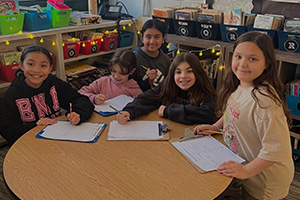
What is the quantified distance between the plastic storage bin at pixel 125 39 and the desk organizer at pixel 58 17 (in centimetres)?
68

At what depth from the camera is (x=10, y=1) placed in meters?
2.53

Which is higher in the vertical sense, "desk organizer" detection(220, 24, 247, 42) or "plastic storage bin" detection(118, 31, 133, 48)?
"desk organizer" detection(220, 24, 247, 42)

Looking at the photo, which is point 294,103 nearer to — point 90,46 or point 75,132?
point 75,132

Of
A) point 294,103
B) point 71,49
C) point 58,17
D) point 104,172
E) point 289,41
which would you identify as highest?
point 58,17

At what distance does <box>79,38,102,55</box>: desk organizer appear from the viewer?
2979 millimetres

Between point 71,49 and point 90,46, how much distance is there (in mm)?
217

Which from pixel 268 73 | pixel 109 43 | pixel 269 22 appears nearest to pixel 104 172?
pixel 268 73

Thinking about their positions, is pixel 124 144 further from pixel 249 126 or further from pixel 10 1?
pixel 10 1

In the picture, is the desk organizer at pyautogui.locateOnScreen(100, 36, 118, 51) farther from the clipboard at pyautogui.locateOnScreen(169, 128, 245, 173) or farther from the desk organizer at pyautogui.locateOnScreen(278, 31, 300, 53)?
the clipboard at pyautogui.locateOnScreen(169, 128, 245, 173)

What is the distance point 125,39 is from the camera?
3373mm

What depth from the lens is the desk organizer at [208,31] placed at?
2.59 metres

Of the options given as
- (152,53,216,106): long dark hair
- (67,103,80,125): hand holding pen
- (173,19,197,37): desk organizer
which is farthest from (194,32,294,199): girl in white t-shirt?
(173,19,197,37): desk organizer

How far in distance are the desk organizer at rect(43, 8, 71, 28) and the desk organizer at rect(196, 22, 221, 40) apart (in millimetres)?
1171

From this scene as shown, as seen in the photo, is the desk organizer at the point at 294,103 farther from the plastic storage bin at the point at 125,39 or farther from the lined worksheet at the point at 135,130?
the plastic storage bin at the point at 125,39
